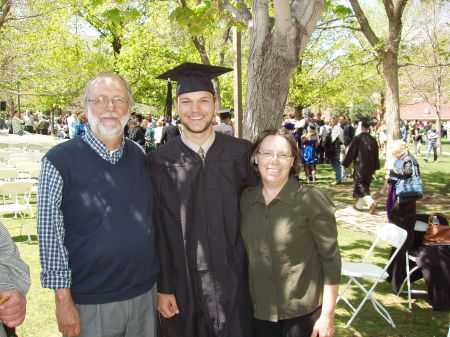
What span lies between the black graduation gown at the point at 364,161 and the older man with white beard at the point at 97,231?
24.8 feet

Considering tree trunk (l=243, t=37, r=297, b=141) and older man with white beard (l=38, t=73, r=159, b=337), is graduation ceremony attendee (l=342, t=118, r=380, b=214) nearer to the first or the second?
tree trunk (l=243, t=37, r=297, b=141)

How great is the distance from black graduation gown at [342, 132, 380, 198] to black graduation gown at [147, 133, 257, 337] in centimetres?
730

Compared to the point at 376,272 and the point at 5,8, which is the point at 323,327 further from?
the point at 5,8

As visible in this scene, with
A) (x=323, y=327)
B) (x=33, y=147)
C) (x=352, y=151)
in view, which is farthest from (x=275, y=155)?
(x=33, y=147)

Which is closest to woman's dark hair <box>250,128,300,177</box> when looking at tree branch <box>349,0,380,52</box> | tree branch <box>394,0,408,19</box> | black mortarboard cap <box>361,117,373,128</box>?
black mortarboard cap <box>361,117,373,128</box>

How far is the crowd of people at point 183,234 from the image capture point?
2.26 metres

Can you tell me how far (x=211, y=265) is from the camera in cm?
244

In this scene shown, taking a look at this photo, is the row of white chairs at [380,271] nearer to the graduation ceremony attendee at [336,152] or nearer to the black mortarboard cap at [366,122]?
the black mortarboard cap at [366,122]

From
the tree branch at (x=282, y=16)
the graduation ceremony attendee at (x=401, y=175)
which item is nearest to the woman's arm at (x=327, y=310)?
the tree branch at (x=282, y=16)

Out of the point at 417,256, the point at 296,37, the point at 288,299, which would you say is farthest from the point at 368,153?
the point at 288,299

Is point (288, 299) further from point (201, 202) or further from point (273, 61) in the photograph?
point (273, 61)

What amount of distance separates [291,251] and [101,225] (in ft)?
3.37

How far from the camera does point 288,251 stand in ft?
7.63

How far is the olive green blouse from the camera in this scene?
2307 millimetres
